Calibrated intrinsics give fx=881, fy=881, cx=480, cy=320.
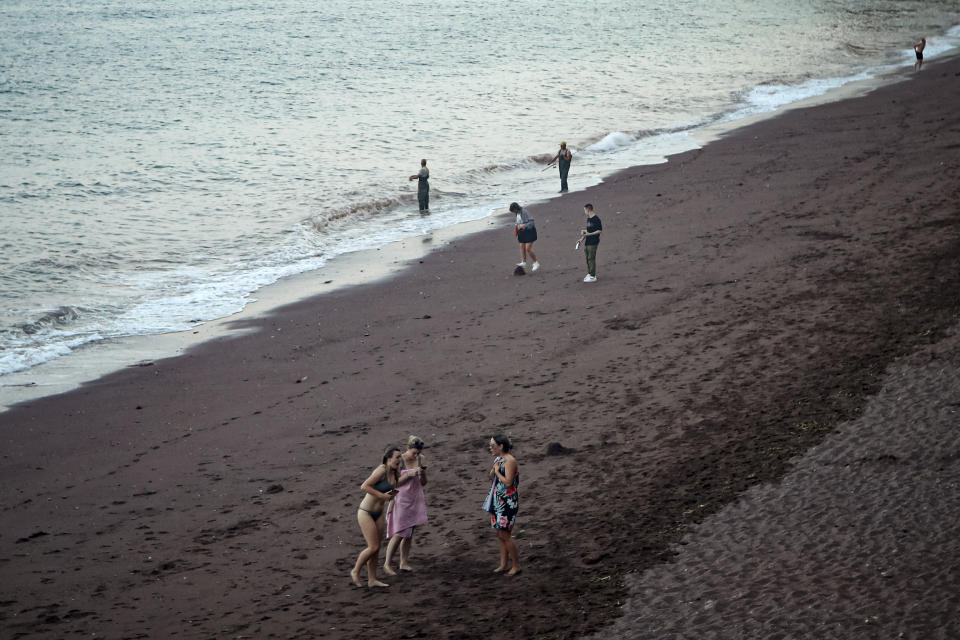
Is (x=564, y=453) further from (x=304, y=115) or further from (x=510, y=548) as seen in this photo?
(x=304, y=115)

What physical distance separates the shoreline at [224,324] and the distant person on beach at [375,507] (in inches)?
334

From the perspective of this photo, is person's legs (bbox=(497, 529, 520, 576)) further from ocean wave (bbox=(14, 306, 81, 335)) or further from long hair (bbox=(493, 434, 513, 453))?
ocean wave (bbox=(14, 306, 81, 335))

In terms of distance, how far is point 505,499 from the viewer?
8.41 meters

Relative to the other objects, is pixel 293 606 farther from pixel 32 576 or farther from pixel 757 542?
pixel 757 542

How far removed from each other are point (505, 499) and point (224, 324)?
11.4m

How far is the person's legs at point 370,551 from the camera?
856 centimetres

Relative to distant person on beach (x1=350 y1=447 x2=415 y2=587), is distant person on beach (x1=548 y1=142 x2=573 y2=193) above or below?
above

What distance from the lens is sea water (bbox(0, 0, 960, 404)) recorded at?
24.1 m

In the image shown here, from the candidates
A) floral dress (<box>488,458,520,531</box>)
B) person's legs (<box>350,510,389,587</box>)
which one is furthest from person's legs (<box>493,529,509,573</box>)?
person's legs (<box>350,510,389,587</box>)

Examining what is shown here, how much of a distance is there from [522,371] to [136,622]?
7.07 m

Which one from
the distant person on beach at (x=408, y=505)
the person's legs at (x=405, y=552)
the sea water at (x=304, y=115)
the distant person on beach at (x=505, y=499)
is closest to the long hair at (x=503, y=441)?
the distant person on beach at (x=505, y=499)

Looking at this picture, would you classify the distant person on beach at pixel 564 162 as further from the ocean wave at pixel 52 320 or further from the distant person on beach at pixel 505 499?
the distant person on beach at pixel 505 499

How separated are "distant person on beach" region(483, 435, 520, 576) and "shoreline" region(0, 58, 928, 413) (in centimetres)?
958

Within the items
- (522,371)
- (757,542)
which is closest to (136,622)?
(757,542)
